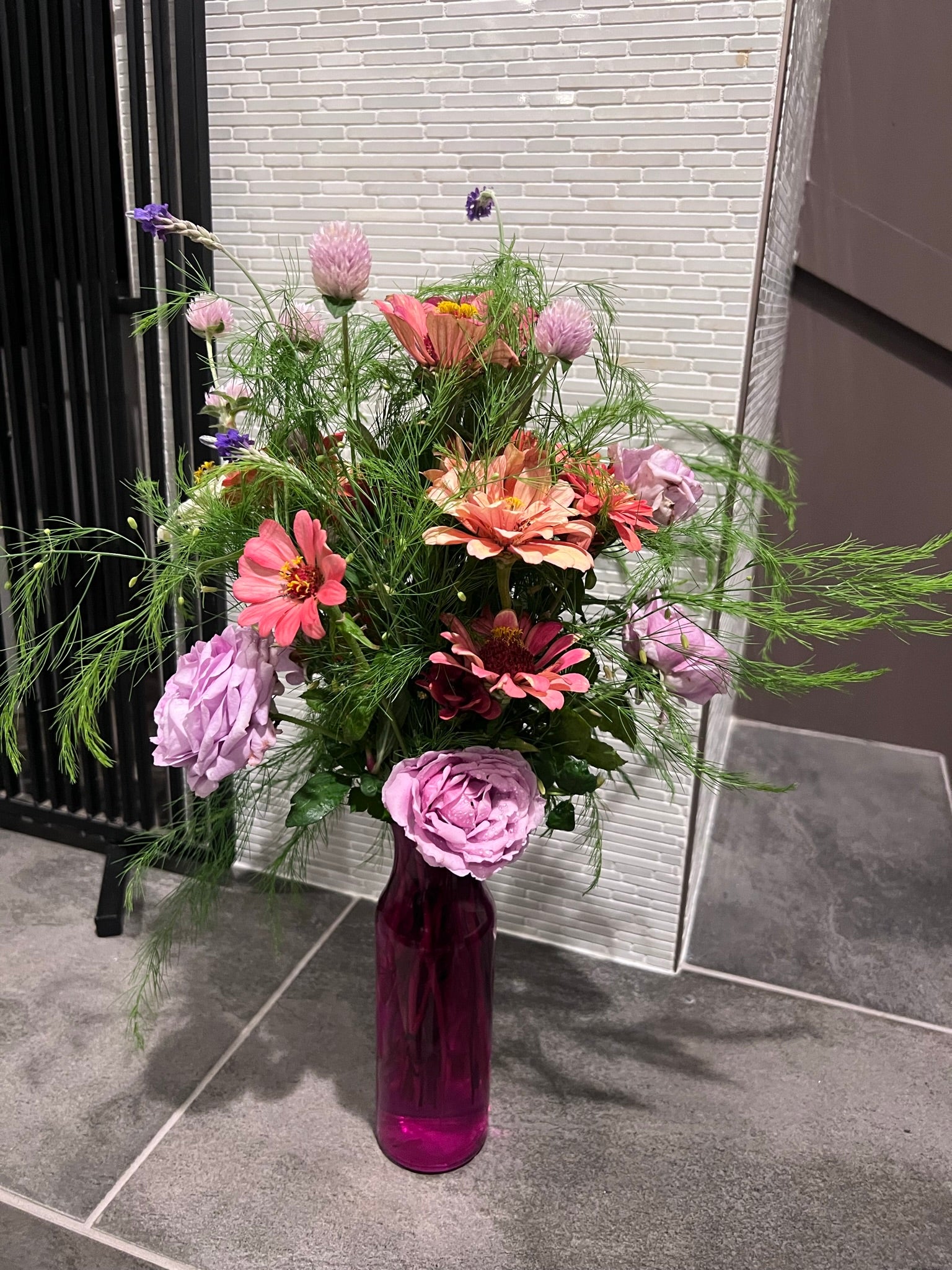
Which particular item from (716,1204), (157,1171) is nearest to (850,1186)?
(716,1204)

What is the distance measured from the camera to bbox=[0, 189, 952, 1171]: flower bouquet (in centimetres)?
71

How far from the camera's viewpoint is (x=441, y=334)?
715mm

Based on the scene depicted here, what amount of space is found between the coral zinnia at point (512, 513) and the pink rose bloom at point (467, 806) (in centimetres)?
16

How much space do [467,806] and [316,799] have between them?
158 millimetres

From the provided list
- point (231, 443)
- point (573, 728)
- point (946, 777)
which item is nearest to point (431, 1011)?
point (573, 728)

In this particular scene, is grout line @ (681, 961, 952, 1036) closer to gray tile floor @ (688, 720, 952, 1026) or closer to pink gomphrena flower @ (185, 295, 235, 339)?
gray tile floor @ (688, 720, 952, 1026)

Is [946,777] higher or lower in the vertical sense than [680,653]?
lower

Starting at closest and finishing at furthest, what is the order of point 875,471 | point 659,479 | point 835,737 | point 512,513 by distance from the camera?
point 512,513 < point 659,479 < point 875,471 < point 835,737

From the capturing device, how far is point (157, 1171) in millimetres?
1029

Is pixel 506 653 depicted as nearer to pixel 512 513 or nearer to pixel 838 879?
pixel 512 513

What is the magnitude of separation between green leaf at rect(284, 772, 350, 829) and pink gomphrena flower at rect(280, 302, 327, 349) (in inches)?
13.7

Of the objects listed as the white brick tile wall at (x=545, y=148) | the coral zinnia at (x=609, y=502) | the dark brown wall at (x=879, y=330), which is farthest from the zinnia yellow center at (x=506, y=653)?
the dark brown wall at (x=879, y=330)

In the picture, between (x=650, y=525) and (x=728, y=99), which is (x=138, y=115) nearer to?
(x=728, y=99)

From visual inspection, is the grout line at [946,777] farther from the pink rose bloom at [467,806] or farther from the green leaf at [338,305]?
the green leaf at [338,305]
